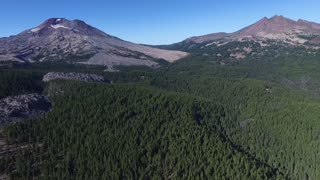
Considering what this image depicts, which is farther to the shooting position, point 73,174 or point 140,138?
point 140,138

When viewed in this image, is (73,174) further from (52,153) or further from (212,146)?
(212,146)

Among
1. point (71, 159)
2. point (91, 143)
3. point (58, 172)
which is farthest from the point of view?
point (91, 143)

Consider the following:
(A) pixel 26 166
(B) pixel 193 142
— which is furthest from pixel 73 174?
(B) pixel 193 142

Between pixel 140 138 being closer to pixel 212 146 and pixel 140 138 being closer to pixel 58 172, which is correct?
pixel 212 146

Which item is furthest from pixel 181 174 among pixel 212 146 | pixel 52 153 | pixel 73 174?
pixel 52 153

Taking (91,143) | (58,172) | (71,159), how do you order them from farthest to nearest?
(91,143) < (71,159) < (58,172)

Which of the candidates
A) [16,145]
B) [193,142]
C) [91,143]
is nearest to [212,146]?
[193,142]

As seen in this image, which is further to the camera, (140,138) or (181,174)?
(140,138)
